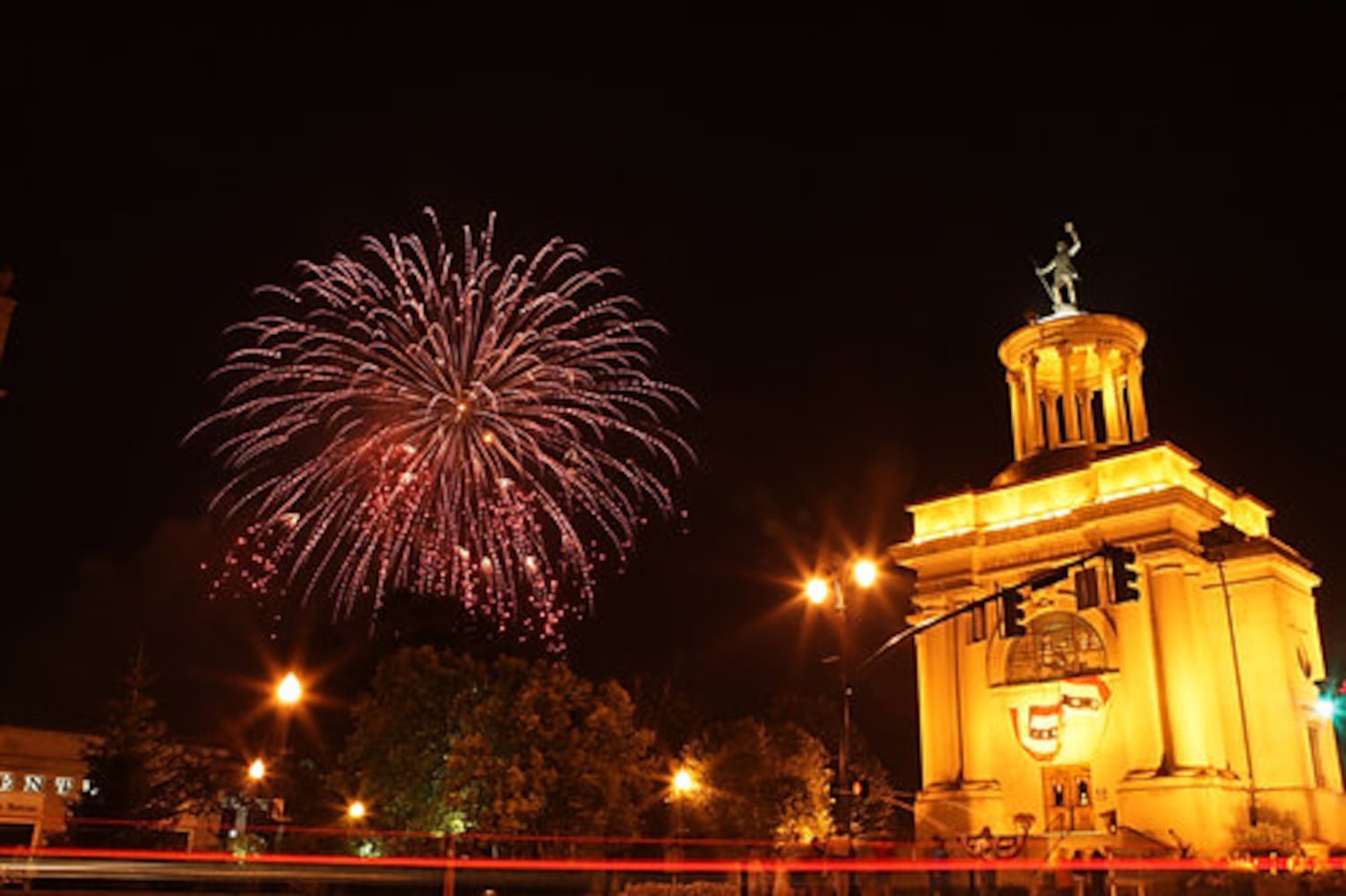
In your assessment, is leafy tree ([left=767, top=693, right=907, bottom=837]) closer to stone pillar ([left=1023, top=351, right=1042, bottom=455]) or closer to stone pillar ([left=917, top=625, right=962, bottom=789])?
stone pillar ([left=917, top=625, right=962, bottom=789])

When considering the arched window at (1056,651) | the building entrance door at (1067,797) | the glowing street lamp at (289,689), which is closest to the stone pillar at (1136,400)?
the arched window at (1056,651)

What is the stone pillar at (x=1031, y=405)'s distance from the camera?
2197 inches

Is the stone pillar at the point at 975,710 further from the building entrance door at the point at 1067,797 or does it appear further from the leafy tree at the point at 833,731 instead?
the leafy tree at the point at 833,731

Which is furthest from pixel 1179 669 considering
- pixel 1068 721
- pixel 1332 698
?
pixel 1332 698

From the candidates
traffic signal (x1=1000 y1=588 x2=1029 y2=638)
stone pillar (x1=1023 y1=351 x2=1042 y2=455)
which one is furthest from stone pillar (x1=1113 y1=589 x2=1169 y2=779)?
traffic signal (x1=1000 y1=588 x2=1029 y2=638)

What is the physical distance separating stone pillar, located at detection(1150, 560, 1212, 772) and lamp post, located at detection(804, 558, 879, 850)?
22124mm

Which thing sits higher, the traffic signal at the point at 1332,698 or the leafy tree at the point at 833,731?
the leafy tree at the point at 833,731

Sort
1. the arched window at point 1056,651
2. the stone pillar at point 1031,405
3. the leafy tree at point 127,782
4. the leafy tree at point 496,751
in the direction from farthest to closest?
the stone pillar at point 1031,405, the arched window at point 1056,651, the leafy tree at point 496,751, the leafy tree at point 127,782

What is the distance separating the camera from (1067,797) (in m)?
46.5

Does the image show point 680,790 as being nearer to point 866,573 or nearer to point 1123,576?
point 866,573

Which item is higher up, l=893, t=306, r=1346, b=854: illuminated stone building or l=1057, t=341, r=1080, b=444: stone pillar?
l=1057, t=341, r=1080, b=444: stone pillar

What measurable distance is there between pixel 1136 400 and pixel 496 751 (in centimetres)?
3193

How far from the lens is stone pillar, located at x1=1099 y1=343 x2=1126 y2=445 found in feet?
178

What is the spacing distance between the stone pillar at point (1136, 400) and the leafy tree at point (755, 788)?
74.7 feet
